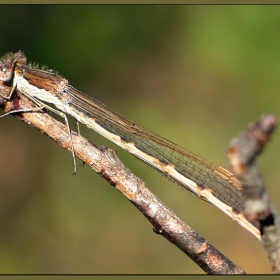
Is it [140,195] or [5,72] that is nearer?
[140,195]

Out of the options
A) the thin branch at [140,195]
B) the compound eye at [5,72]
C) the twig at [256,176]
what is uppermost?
the compound eye at [5,72]

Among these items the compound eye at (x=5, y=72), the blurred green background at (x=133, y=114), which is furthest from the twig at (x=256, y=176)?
the blurred green background at (x=133, y=114)

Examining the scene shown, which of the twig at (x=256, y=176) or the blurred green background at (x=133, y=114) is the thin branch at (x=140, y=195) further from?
the blurred green background at (x=133, y=114)

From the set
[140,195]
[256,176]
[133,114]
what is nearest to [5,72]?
[140,195]

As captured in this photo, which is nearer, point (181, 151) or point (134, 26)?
point (181, 151)

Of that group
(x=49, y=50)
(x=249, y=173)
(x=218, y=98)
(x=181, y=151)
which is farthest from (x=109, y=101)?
(x=249, y=173)

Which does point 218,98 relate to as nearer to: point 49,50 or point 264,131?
point 49,50

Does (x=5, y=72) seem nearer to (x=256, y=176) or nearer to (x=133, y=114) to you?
(x=256, y=176)
